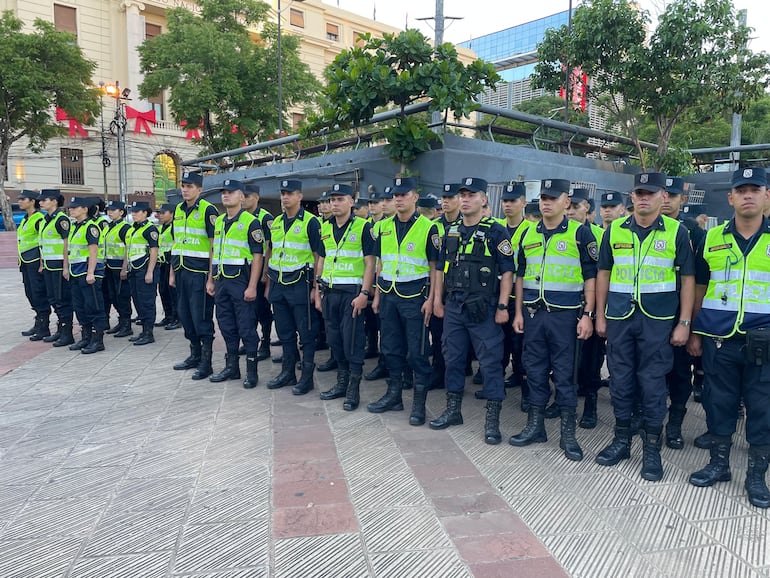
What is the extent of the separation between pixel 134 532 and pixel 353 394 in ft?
7.65

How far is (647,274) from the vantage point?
366 centimetres

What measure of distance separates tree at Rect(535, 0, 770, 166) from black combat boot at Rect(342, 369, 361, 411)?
34.3ft

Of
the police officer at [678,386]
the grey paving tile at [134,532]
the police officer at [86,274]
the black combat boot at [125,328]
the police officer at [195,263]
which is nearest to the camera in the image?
the grey paving tile at [134,532]

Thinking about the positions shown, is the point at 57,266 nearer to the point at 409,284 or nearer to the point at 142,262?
the point at 142,262

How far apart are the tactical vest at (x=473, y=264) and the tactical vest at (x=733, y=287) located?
1.40 m

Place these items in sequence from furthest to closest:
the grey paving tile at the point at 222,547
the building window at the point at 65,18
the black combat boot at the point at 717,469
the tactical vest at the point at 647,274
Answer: the building window at the point at 65,18
the tactical vest at the point at 647,274
the black combat boot at the point at 717,469
the grey paving tile at the point at 222,547

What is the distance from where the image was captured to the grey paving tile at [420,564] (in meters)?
2.65

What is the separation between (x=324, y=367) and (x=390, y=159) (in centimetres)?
572

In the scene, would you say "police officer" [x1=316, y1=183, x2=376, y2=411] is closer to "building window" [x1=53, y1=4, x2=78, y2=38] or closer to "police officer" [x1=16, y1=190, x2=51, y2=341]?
"police officer" [x1=16, y1=190, x2=51, y2=341]

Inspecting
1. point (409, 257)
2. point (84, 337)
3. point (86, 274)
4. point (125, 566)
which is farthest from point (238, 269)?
point (84, 337)

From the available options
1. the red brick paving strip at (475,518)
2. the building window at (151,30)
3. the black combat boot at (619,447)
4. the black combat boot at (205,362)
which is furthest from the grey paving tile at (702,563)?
the building window at (151,30)

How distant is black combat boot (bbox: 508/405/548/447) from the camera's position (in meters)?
4.22

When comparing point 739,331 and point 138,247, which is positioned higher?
point 138,247

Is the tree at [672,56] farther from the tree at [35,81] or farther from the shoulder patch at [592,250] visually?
the tree at [35,81]
